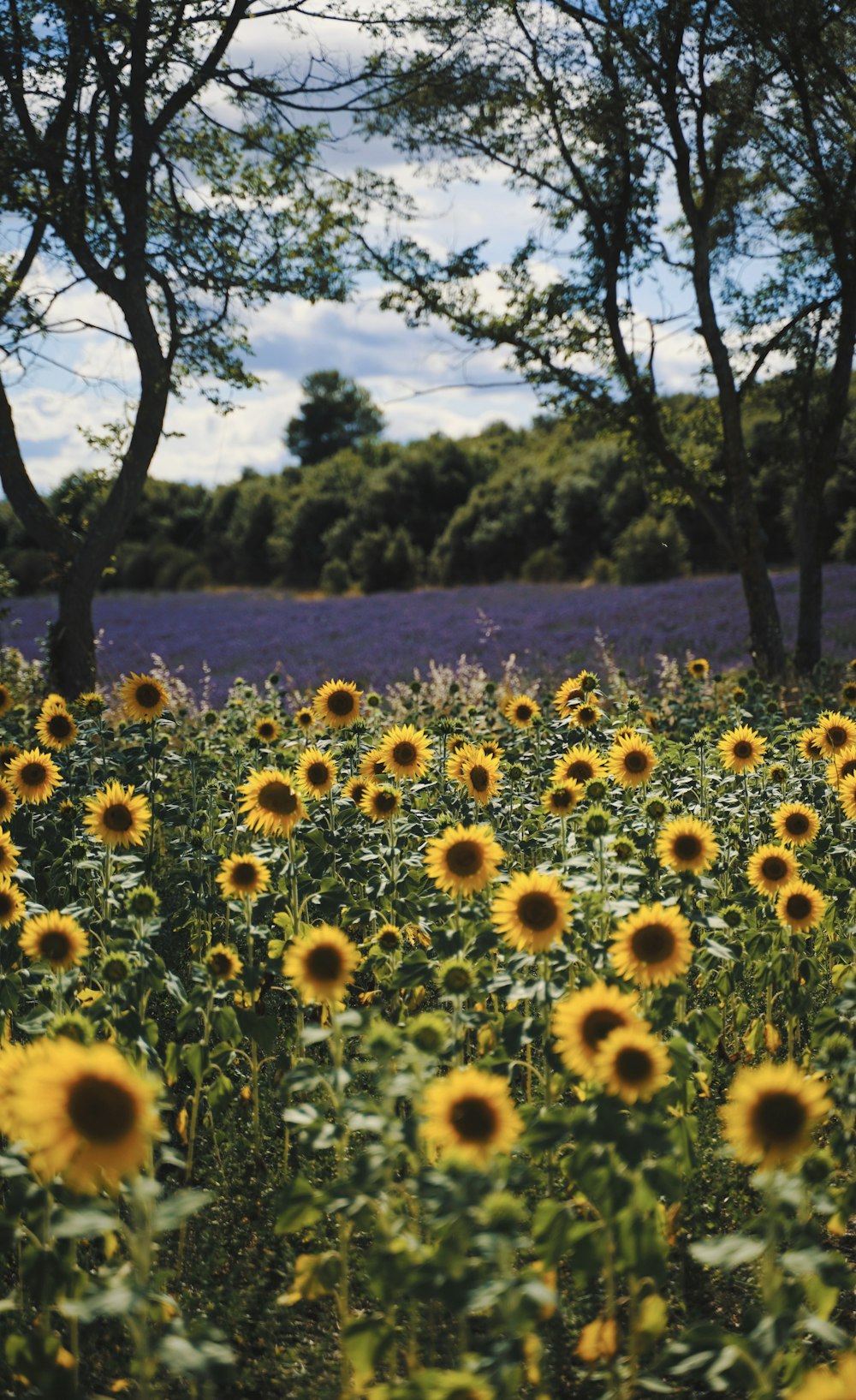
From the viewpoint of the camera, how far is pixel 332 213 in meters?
9.52

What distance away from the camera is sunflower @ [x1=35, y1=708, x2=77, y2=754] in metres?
4.77

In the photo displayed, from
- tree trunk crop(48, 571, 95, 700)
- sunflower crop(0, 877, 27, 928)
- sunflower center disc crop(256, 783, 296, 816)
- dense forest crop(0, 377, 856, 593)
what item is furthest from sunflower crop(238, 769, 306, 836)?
dense forest crop(0, 377, 856, 593)

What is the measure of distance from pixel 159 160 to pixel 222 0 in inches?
51.5

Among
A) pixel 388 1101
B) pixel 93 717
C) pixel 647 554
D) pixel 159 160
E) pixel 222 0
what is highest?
pixel 222 0

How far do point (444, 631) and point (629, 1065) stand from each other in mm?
14085

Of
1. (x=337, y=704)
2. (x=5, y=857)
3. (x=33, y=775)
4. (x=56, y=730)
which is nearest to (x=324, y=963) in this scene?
(x=5, y=857)

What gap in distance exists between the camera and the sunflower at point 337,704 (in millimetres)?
4719

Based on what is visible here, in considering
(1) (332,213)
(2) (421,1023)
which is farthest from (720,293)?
(2) (421,1023)

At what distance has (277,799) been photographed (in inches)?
137

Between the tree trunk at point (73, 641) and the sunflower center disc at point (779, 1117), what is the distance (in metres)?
7.96

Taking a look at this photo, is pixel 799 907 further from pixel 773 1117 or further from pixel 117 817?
pixel 117 817

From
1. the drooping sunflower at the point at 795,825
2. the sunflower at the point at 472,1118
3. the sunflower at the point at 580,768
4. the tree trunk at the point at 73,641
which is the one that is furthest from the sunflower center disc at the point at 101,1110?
the tree trunk at the point at 73,641

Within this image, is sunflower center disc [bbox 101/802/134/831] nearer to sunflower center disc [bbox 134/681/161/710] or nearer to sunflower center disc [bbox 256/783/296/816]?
sunflower center disc [bbox 256/783/296/816]

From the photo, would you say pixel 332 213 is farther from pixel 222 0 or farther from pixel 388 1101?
pixel 388 1101
